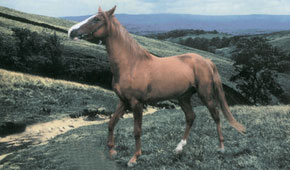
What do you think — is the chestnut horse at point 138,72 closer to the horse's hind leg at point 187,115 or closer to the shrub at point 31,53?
the horse's hind leg at point 187,115

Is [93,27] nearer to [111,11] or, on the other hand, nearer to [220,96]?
[111,11]

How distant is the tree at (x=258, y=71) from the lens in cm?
2256

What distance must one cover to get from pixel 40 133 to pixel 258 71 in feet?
56.9

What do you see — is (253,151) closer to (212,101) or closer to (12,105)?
(212,101)

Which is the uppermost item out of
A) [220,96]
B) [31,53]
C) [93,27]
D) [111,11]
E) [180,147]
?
[111,11]

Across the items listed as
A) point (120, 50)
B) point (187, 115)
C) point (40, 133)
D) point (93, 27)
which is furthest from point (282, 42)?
point (93, 27)

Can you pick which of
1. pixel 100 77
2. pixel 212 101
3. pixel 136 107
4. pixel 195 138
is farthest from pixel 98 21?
pixel 100 77

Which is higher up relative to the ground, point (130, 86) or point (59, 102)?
point (130, 86)

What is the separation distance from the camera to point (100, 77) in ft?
60.4

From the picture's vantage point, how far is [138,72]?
273 inches

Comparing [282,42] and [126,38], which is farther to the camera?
[282,42]

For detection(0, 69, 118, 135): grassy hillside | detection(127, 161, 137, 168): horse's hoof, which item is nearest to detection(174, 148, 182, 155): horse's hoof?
detection(127, 161, 137, 168): horse's hoof

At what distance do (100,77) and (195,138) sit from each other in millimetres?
10645

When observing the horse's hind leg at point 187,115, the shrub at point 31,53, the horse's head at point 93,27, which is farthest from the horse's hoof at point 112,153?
the shrub at point 31,53
